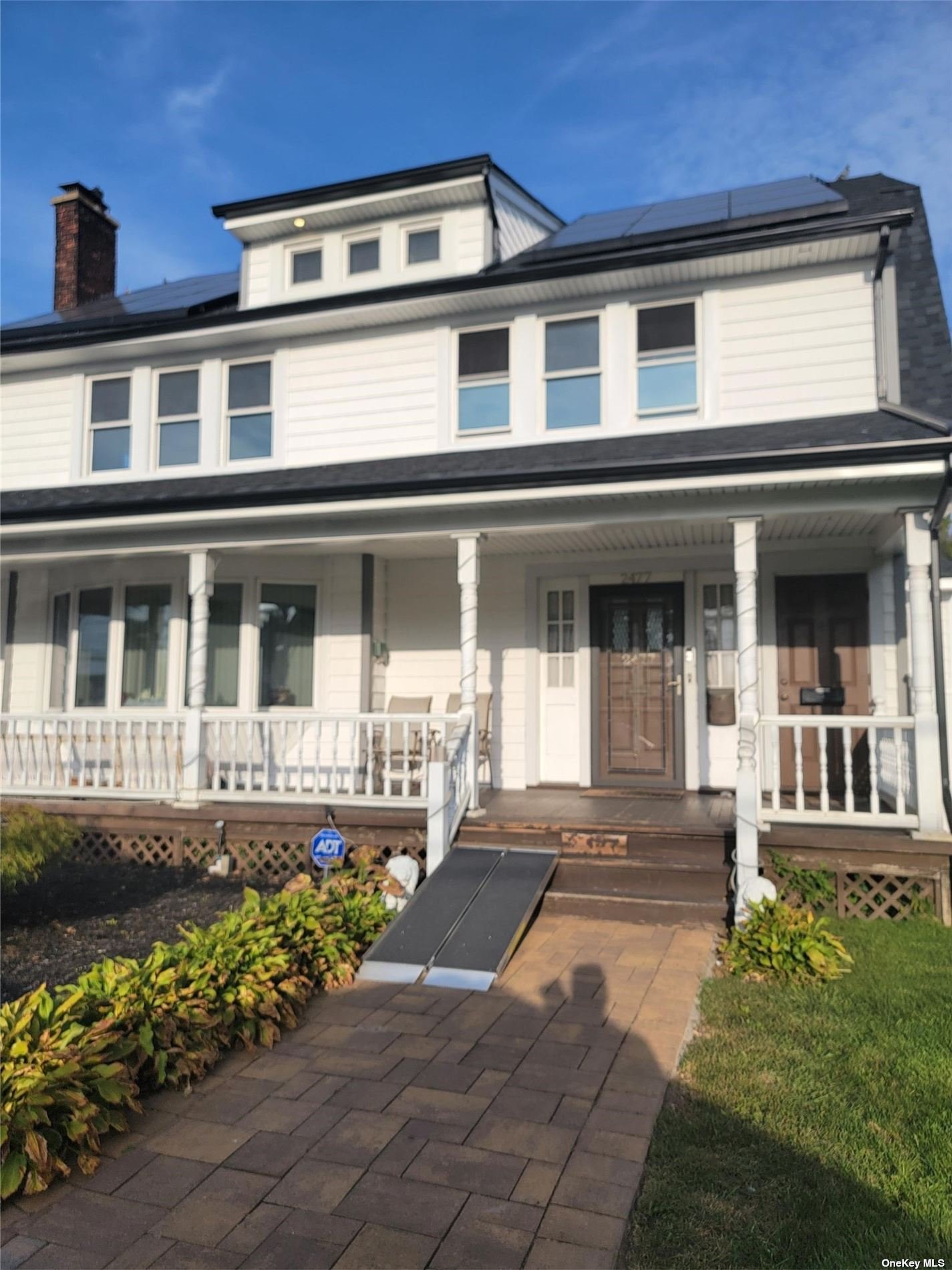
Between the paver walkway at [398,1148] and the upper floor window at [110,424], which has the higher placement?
the upper floor window at [110,424]

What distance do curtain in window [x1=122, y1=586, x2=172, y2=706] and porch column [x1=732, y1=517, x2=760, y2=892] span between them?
6516mm

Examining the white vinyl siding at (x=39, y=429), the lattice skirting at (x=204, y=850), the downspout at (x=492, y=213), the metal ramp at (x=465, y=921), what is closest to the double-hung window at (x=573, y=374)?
the downspout at (x=492, y=213)

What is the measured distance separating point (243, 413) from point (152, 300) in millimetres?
3571

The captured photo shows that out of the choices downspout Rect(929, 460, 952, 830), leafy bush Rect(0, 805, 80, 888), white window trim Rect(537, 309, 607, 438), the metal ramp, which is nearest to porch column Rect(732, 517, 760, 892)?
downspout Rect(929, 460, 952, 830)

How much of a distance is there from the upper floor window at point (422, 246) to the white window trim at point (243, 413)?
78.0 inches

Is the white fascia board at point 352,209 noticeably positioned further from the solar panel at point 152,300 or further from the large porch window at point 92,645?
the large porch window at point 92,645

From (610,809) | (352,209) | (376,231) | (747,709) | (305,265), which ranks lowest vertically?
(610,809)

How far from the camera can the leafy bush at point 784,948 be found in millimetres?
4906

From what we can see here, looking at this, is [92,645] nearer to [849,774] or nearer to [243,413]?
[243,413]

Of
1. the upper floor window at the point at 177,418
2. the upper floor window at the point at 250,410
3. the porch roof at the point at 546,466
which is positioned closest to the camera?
the porch roof at the point at 546,466

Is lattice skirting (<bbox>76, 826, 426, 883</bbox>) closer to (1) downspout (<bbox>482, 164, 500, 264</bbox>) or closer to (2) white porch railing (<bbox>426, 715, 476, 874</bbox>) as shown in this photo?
(2) white porch railing (<bbox>426, 715, 476, 874</bbox>)

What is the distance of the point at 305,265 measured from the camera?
1013 cm

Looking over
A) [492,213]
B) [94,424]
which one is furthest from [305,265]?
[94,424]

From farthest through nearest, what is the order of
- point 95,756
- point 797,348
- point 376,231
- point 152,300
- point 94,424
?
point 152,300 < point 94,424 < point 376,231 < point 95,756 < point 797,348
